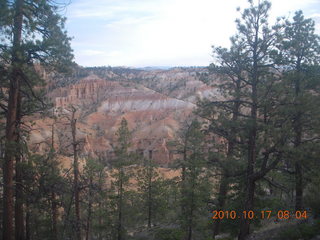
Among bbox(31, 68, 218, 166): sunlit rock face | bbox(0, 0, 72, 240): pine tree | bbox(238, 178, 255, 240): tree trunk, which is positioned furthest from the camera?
bbox(31, 68, 218, 166): sunlit rock face

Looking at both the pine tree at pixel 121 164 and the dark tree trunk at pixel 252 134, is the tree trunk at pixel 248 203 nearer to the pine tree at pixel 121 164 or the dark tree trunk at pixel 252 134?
the dark tree trunk at pixel 252 134

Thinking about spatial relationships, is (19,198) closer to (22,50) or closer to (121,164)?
(22,50)

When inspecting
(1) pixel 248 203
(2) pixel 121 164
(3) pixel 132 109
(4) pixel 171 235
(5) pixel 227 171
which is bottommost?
(4) pixel 171 235

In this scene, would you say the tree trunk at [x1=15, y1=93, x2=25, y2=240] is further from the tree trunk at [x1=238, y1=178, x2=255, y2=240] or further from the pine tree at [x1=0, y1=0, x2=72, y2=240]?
the tree trunk at [x1=238, y1=178, x2=255, y2=240]

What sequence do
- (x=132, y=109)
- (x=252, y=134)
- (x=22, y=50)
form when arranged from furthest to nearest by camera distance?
(x=132, y=109)
(x=252, y=134)
(x=22, y=50)

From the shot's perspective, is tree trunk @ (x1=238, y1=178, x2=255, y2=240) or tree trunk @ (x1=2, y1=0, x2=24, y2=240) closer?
tree trunk @ (x1=2, y1=0, x2=24, y2=240)

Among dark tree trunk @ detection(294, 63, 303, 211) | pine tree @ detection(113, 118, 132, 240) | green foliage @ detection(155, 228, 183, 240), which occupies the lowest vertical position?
green foliage @ detection(155, 228, 183, 240)

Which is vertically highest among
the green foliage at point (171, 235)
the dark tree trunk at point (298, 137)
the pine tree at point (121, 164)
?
the dark tree trunk at point (298, 137)

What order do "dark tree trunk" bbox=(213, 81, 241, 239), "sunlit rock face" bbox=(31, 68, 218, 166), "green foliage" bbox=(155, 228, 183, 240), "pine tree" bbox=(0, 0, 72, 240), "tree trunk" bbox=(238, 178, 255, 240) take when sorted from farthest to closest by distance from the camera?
1. "sunlit rock face" bbox=(31, 68, 218, 166)
2. "green foliage" bbox=(155, 228, 183, 240)
3. "dark tree trunk" bbox=(213, 81, 241, 239)
4. "tree trunk" bbox=(238, 178, 255, 240)
5. "pine tree" bbox=(0, 0, 72, 240)

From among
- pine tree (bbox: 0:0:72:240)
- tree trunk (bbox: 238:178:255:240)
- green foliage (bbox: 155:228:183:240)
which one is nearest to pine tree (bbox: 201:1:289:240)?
tree trunk (bbox: 238:178:255:240)

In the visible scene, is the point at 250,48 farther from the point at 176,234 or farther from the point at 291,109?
the point at 176,234

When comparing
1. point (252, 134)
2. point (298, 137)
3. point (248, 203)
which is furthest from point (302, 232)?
point (298, 137)

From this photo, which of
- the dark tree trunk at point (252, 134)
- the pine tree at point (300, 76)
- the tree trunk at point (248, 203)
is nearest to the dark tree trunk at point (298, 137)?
the pine tree at point (300, 76)

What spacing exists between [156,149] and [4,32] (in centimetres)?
5830
